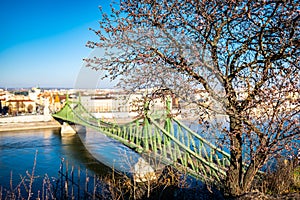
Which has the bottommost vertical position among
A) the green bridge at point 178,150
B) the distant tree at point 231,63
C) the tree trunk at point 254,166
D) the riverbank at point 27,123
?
the riverbank at point 27,123

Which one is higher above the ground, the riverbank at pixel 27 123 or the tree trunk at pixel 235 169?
the tree trunk at pixel 235 169

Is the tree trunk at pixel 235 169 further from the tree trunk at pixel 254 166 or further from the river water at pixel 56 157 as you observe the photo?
the river water at pixel 56 157

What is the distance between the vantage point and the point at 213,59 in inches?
98.7

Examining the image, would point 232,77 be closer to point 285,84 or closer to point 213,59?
point 213,59

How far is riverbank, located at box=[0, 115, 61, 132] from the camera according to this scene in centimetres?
2659

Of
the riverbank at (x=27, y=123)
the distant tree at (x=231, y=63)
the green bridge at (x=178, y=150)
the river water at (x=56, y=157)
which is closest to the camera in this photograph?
the distant tree at (x=231, y=63)

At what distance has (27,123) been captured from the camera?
27.8 meters

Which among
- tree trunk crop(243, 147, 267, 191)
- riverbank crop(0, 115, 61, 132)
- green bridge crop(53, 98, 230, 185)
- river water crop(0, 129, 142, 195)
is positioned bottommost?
river water crop(0, 129, 142, 195)

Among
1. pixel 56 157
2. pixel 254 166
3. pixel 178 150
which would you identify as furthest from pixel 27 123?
pixel 254 166

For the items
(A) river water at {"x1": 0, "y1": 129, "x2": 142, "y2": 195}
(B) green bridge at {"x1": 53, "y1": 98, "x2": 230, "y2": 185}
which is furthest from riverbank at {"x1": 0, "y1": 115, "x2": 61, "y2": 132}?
(B) green bridge at {"x1": 53, "y1": 98, "x2": 230, "y2": 185}

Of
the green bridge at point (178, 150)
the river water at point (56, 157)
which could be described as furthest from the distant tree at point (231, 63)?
the river water at point (56, 157)

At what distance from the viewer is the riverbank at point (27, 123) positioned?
26594 millimetres

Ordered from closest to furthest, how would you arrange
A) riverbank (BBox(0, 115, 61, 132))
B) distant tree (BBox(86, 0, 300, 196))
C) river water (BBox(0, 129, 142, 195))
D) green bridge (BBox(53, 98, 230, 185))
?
distant tree (BBox(86, 0, 300, 196)) → green bridge (BBox(53, 98, 230, 185)) → river water (BBox(0, 129, 142, 195)) → riverbank (BBox(0, 115, 61, 132))

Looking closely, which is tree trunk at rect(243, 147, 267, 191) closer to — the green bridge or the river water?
the green bridge
